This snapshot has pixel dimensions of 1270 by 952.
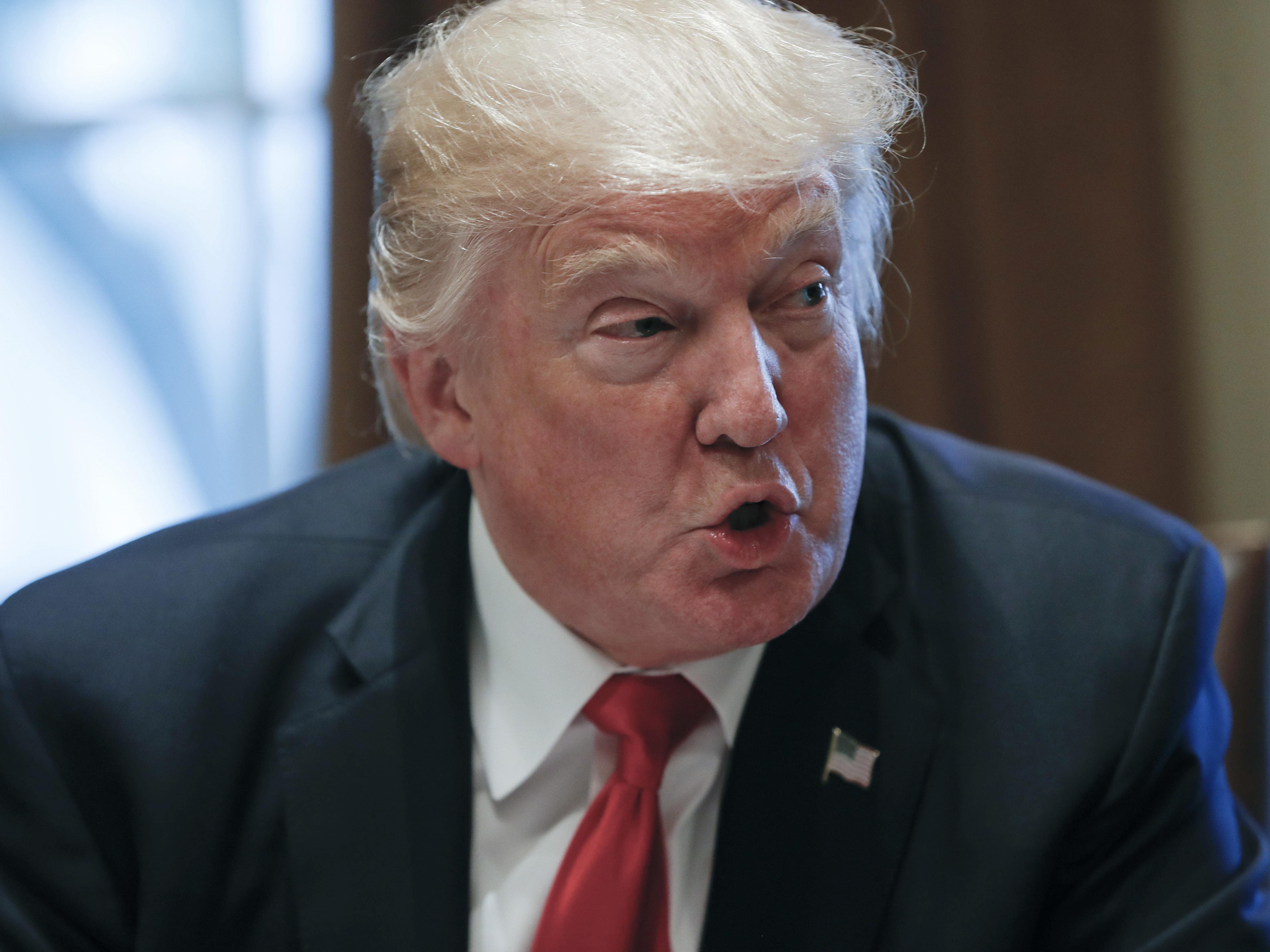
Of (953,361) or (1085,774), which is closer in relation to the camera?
(1085,774)

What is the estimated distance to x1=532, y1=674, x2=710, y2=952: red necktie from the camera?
1188mm

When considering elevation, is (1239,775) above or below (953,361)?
below

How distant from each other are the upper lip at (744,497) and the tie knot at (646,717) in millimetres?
264

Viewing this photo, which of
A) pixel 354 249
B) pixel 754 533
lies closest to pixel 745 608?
pixel 754 533

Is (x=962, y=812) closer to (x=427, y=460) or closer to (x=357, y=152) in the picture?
(x=427, y=460)

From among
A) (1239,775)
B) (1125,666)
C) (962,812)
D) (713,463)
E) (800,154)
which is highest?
(800,154)

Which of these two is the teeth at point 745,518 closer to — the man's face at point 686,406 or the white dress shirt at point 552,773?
the man's face at point 686,406

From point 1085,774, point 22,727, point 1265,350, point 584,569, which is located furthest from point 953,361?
point 22,727

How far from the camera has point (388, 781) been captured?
125 cm

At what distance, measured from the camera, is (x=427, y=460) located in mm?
1547

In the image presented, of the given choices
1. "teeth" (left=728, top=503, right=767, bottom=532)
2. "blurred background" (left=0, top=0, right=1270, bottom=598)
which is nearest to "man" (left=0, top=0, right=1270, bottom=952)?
"teeth" (left=728, top=503, right=767, bottom=532)

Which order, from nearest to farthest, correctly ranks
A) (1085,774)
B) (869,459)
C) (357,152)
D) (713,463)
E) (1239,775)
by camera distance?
(713,463), (1085,774), (869,459), (1239,775), (357,152)

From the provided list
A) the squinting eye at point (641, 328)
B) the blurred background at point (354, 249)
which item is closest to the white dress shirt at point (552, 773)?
the squinting eye at point (641, 328)

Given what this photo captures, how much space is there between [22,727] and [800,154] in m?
0.96
